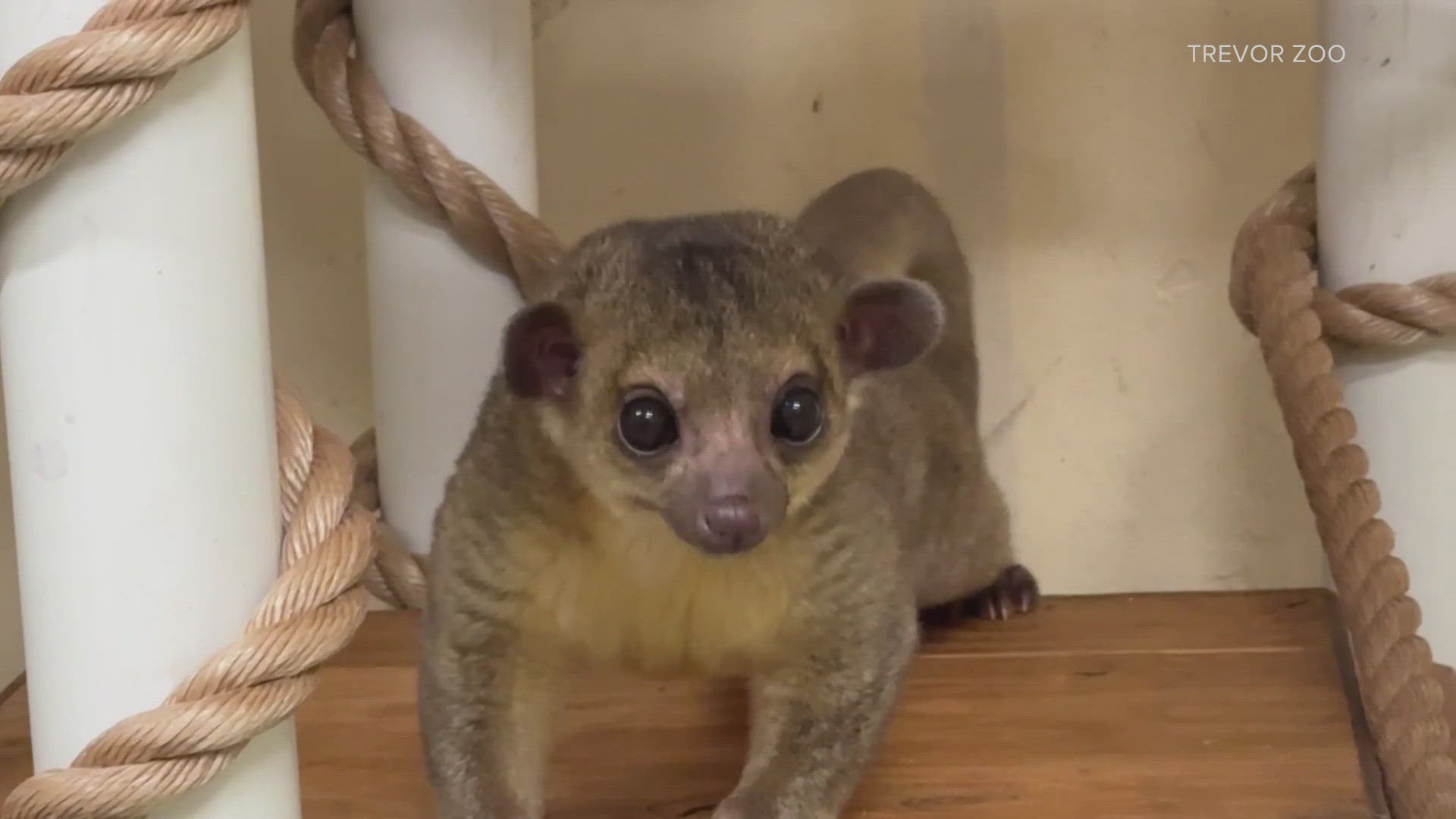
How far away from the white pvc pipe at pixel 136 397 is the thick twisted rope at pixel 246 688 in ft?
0.08

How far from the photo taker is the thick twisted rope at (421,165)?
1.80 m

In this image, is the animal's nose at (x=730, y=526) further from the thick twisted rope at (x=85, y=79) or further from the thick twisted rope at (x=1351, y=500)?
the thick twisted rope at (x=1351, y=500)

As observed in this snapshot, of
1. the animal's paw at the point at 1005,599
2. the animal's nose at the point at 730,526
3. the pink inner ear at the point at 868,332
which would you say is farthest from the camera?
the animal's paw at the point at 1005,599

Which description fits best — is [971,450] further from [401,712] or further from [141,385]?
[141,385]

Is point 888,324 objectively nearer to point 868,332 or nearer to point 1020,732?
point 868,332

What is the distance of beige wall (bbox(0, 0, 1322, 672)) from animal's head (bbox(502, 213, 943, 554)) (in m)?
0.87

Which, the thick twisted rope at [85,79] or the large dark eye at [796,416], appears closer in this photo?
the thick twisted rope at [85,79]

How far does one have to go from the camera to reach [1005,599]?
2.04m

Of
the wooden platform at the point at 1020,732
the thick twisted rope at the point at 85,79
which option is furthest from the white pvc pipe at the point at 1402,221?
the thick twisted rope at the point at 85,79

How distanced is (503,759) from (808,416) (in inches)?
16.4

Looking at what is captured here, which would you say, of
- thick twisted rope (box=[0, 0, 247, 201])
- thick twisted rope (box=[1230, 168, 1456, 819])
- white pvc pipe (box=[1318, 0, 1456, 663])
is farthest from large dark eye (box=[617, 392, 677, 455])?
white pvc pipe (box=[1318, 0, 1456, 663])

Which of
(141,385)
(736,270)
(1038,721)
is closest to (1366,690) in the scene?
(1038,721)

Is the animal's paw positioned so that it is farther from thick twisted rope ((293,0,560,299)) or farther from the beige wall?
thick twisted rope ((293,0,560,299))

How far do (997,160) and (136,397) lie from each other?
154cm
